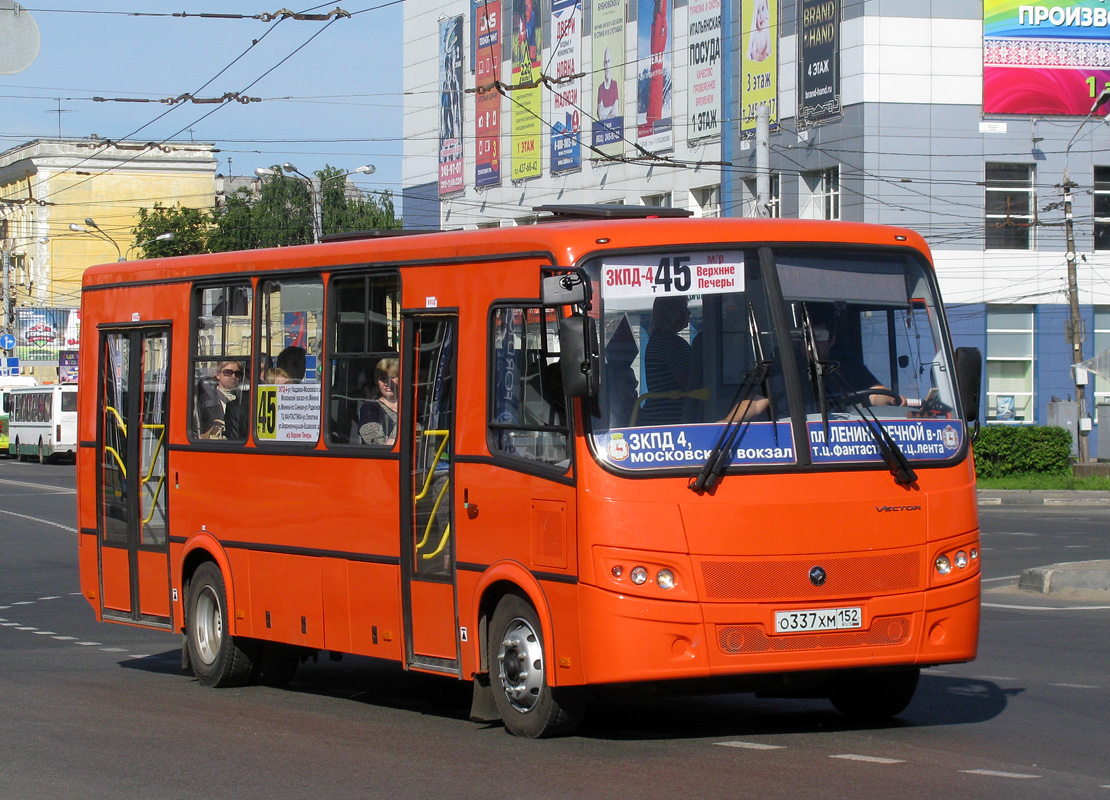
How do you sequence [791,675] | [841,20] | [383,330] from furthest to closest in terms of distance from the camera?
[841,20] → [383,330] → [791,675]

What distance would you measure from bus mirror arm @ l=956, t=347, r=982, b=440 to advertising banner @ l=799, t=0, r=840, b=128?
37121mm

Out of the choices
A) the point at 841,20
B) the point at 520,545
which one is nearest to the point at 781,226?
the point at 520,545

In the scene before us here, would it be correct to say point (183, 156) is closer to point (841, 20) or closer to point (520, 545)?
point (841, 20)

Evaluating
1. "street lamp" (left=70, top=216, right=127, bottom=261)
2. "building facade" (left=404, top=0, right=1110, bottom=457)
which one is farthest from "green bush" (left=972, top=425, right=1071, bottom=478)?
"street lamp" (left=70, top=216, right=127, bottom=261)

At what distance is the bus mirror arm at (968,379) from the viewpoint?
8.95 metres

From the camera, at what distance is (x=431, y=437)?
959 centimetres

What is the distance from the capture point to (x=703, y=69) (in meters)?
50.6

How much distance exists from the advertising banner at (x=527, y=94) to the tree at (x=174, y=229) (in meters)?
22.2

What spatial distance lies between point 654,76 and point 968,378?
45316mm

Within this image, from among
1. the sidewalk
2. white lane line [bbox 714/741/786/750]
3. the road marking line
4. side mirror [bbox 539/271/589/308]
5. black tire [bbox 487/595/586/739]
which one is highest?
side mirror [bbox 539/271/589/308]

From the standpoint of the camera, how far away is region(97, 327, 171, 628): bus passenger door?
40.5ft

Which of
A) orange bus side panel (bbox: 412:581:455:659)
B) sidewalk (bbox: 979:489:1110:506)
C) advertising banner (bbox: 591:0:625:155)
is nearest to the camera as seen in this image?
orange bus side panel (bbox: 412:581:455:659)

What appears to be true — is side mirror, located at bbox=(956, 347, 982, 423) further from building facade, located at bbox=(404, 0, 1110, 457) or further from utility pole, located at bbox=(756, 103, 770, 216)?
building facade, located at bbox=(404, 0, 1110, 457)

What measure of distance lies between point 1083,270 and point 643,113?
14704mm
